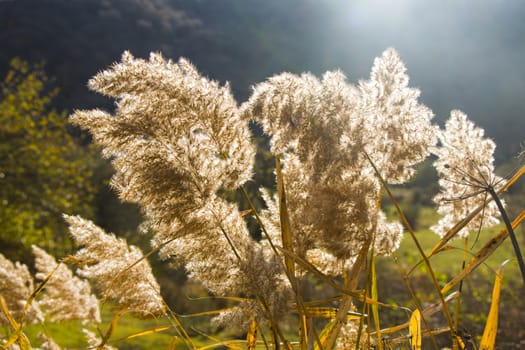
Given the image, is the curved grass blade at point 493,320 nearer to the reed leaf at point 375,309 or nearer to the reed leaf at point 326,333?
the reed leaf at point 375,309

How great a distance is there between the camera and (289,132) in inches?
58.5

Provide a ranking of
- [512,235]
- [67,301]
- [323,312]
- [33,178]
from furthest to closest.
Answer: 1. [33,178]
2. [67,301]
3. [323,312]
4. [512,235]

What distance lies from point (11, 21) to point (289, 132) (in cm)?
6132

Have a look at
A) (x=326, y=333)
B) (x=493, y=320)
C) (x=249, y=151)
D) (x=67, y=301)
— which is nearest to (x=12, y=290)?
(x=67, y=301)

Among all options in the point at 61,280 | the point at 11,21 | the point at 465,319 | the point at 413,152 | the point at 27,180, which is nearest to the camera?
the point at 413,152

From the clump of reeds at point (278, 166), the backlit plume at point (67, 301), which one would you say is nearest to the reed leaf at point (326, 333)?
the clump of reeds at point (278, 166)

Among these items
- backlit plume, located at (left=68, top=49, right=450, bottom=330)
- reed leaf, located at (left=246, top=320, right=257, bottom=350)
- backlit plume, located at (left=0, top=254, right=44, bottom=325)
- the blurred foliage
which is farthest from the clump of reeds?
the blurred foliage

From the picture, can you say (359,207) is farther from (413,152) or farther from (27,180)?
(27,180)

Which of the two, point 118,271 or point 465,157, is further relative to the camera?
point 118,271

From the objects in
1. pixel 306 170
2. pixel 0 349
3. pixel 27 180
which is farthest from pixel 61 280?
pixel 27 180

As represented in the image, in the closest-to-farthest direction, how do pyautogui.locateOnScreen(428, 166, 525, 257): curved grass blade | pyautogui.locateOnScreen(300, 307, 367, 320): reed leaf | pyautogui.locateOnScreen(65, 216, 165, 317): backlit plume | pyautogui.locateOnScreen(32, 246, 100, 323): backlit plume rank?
pyautogui.locateOnScreen(428, 166, 525, 257): curved grass blade, pyautogui.locateOnScreen(300, 307, 367, 320): reed leaf, pyautogui.locateOnScreen(65, 216, 165, 317): backlit plume, pyautogui.locateOnScreen(32, 246, 100, 323): backlit plume

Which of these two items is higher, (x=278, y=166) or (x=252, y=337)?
(x=278, y=166)

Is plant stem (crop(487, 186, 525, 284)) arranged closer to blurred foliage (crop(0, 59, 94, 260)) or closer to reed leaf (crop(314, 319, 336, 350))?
reed leaf (crop(314, 319, 336, 350))

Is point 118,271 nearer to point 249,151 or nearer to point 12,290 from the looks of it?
point 249,151
